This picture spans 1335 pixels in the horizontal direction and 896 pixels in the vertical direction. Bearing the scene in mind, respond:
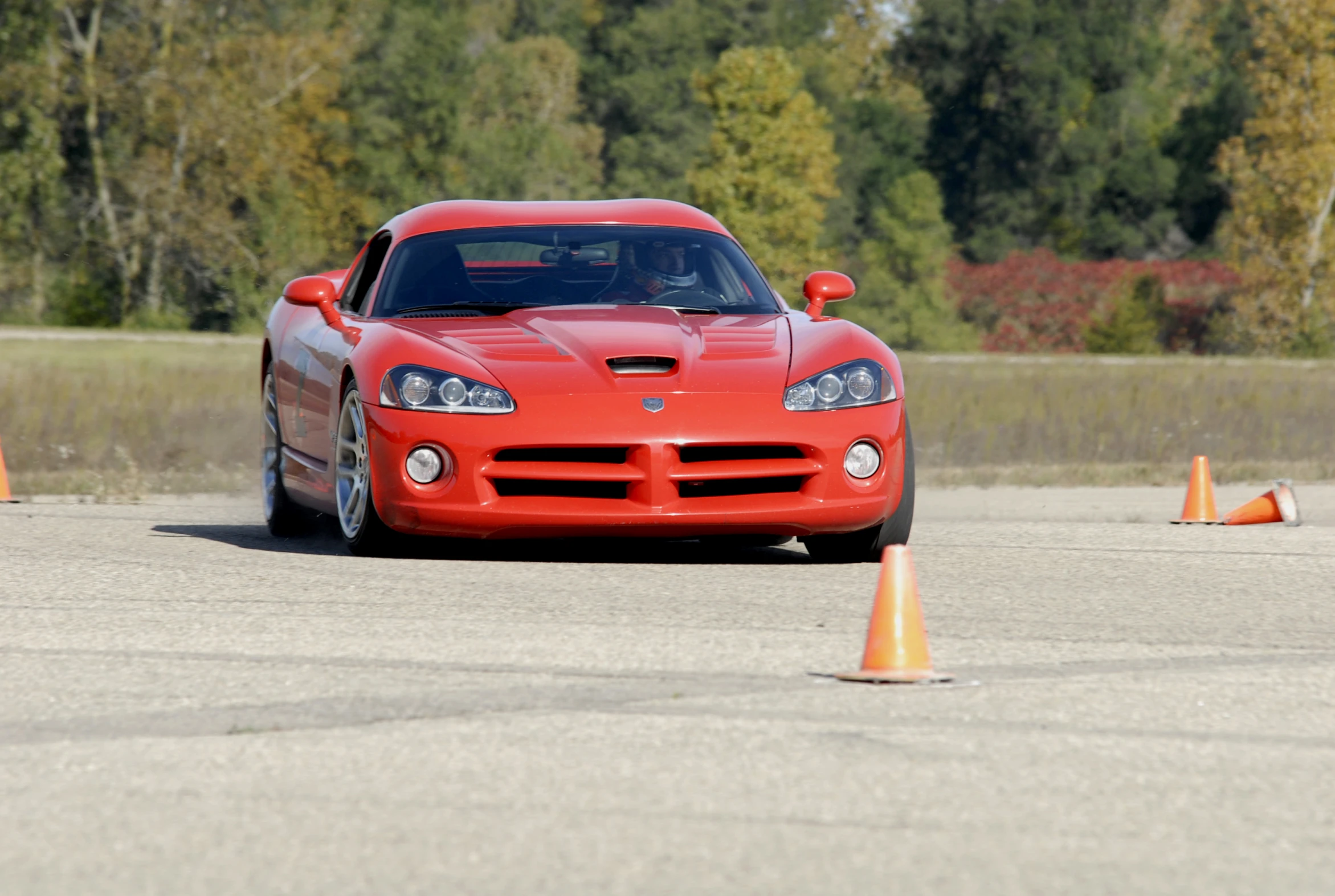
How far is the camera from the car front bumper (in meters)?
7.78

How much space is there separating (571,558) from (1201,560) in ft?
8.86

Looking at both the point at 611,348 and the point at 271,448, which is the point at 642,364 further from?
the point at 271,448

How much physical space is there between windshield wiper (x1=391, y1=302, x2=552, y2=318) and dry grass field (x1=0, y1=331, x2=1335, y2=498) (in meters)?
4.43

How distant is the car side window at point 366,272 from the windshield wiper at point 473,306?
460mm

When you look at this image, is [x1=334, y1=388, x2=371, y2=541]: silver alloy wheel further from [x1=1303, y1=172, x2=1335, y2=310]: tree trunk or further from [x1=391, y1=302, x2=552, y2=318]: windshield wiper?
[x1=1303, y1=172, x2=1335, y2=310]: tree trunk

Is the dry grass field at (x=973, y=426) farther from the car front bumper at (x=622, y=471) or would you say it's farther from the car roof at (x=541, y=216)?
the car front bumper at (x=622, y=471)

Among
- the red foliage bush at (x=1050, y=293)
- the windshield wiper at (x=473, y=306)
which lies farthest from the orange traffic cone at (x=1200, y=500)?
the red foliage bush at (x=1050, y=293)

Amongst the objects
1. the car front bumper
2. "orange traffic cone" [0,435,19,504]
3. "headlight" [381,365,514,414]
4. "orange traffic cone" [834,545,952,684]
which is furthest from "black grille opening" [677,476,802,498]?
"orange traffic cone" [0,435,19,504]

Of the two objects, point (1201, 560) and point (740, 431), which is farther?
point (1201, 560)

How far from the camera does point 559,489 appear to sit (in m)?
7.87

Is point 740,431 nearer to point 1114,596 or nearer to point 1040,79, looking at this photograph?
point 1114,596

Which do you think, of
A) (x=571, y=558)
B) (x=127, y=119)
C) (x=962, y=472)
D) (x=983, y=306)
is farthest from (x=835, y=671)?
(x=983, y=306)

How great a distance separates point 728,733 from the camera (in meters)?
4.87

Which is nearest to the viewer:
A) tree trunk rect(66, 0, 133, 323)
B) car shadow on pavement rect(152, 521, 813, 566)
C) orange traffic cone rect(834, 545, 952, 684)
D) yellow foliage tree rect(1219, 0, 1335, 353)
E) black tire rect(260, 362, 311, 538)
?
orange traffic cone rect(834, 545, 952, 684)
